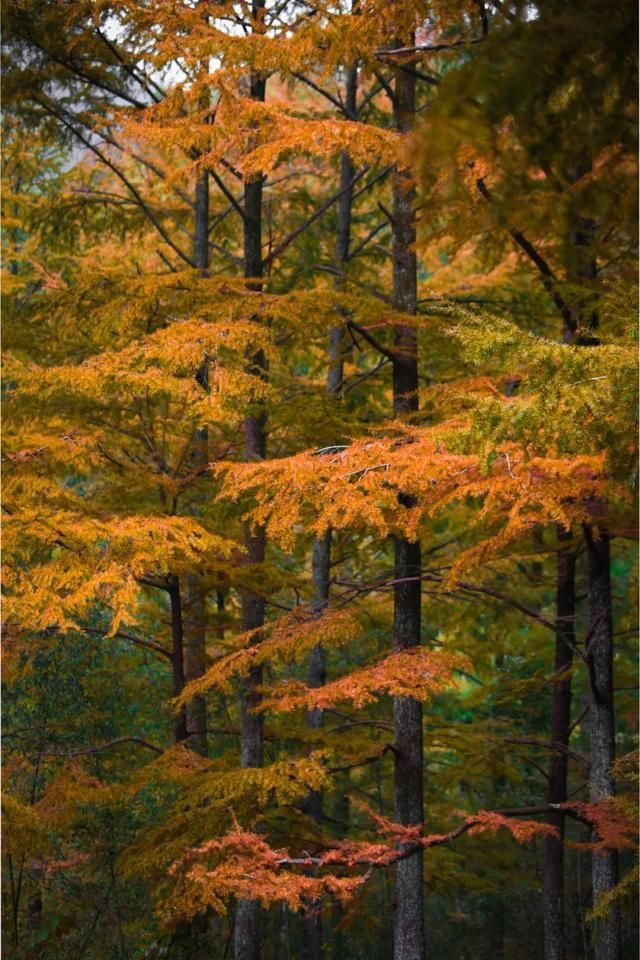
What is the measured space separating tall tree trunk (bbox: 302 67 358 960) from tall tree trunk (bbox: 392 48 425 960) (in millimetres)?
2019

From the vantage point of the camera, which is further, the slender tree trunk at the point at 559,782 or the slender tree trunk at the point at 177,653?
the slender tree trunk at the point at 559,782

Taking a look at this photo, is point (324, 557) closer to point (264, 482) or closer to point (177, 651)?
point (177, 651)

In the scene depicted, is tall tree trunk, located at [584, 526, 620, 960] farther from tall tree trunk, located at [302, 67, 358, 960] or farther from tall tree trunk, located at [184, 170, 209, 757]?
tall tree trunk, located at [184, 170, 209, 757]

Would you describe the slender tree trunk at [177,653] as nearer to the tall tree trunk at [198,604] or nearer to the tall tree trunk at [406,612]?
the tall tree trunk at [198,604]

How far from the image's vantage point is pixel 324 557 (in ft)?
38.0

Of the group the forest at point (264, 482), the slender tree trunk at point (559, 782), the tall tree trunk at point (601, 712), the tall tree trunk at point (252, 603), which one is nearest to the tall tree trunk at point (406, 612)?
the forest at point (264, 482)

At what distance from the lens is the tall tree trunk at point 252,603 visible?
900 centimetres

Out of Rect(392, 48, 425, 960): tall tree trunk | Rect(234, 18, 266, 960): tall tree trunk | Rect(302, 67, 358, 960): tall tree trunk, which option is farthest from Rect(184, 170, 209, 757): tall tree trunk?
Rect(392, 48, 425, 960): tall tree trunk

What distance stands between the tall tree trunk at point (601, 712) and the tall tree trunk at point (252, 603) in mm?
2904

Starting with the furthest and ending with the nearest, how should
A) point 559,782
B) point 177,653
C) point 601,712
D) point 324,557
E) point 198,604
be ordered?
point 198,604 → point 559,782 → point 324,557 → point 177,653 → point 601,712

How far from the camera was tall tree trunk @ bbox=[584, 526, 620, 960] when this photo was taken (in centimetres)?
830

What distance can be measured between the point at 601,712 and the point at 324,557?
13.0 feet

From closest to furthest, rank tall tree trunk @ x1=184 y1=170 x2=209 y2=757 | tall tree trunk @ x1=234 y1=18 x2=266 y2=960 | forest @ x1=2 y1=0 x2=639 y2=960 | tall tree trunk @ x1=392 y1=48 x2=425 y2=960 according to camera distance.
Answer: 1. forest @ x1=2 y1=0 x2=639 y2=960
2. tall tree trunk @ x1=392 y1=48 x2=425 y2=960
3. tall tree trunk @ x1=234 y1=18 x2=266 y2=960
4. tall tree trunk @ x1=184 y1=170 x2=209 y2=757

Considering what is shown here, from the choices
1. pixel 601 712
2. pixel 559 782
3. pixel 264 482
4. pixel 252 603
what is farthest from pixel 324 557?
pixel 264 482
